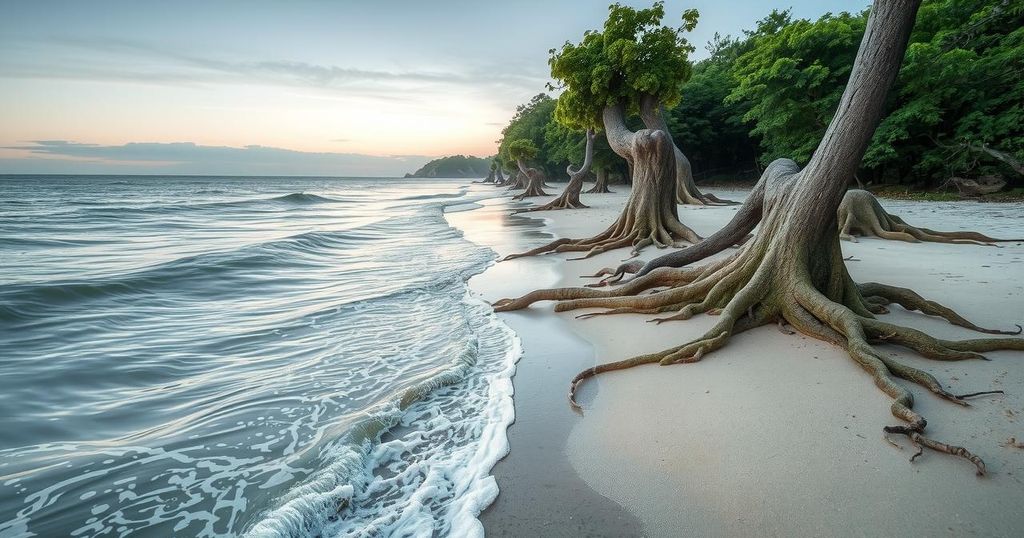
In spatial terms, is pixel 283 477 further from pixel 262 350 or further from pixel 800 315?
pixel 800 315

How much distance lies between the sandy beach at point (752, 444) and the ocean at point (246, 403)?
1.23ft

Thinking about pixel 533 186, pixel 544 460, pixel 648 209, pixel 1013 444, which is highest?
pixel 533 186

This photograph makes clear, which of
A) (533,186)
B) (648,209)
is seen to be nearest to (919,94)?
(648,209)

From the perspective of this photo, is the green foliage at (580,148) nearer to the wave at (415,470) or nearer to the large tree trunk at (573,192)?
the large tree trunk at (573,192)

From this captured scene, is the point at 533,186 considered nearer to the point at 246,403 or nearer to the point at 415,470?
the point at 246,403

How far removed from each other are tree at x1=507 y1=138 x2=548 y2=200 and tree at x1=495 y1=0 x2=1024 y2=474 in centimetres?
2767

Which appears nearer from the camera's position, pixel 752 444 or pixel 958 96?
pixel 752 444

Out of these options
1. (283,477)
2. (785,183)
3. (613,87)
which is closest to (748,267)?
→ (785,183)

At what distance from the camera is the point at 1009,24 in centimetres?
1609

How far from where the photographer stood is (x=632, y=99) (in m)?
12.5

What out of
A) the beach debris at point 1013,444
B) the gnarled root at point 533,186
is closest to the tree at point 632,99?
the beach debris at point 1013,444

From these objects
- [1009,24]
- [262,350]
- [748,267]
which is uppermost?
[1009,24]

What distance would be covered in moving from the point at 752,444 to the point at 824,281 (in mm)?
2245

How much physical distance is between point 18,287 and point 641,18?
47.3ft
